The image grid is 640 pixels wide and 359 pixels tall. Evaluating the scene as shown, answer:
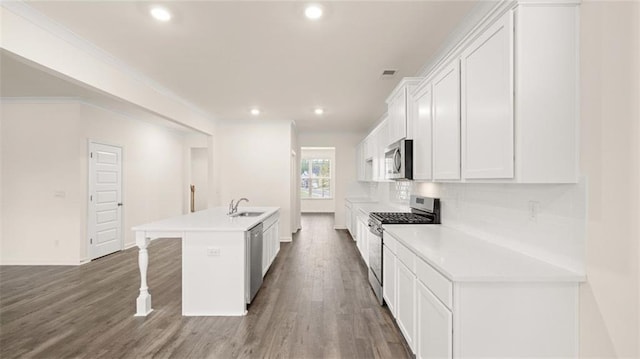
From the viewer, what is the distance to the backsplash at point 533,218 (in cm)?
150

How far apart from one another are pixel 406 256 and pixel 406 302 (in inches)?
14.5

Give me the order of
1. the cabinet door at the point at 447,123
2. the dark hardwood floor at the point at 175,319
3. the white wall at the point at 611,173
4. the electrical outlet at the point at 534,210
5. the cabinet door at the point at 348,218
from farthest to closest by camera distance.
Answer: the cabinet door at the point at 348,218 → the dark hardwood floor at the point at 175,319 → the cabinet door at the point at 447,123 → the electrical outlet at the point at 534,210 → the white wall at the point at 611,173

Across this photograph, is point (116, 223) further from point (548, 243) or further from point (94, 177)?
point (548, 243)

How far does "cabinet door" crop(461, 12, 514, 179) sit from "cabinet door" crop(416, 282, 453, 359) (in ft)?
2.71

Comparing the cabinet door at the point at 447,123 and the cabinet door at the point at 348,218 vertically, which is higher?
the cabinet door at the point at 447,123

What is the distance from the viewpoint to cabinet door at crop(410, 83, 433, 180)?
2.57 meters

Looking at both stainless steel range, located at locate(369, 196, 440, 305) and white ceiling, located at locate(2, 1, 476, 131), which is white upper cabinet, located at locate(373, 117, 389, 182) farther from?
stainless steel range, located at locate(369, 196, 440, 305)

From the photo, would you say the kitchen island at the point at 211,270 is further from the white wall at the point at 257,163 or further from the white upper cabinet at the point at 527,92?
the white wall at the point at 257,163

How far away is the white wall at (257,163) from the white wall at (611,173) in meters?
5.52

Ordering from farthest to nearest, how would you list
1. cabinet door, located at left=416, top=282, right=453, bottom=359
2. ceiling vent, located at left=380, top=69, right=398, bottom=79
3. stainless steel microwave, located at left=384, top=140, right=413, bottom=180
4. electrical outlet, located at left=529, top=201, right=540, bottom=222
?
ceiling vent, located at left=380, top=69, right=398, bottom=79, stainless steel microwave, located at left=384, top=140, right=413, bottom=180, electrical outlet, located at left=529, top=201, right=540, bottom=222, cabinet door, located at left=416, top=282, right=453, bottom=359

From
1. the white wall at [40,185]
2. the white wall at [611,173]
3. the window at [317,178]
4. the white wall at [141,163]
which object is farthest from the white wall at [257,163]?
the window at [317,178]

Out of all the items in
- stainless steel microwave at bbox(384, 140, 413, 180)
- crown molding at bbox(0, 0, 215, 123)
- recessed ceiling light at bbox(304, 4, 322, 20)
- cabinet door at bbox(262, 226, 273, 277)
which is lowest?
cabinet door at bbox(262, 226, 273, 277)

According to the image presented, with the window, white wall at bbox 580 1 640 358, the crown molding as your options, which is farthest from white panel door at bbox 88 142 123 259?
the window

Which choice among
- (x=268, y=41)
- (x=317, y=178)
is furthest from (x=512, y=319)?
(x=317, y=178)
